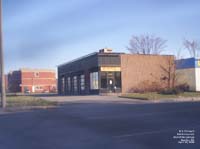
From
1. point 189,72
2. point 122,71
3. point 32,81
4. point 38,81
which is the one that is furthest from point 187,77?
point 38,81

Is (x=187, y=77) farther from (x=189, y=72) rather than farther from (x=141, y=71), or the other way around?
(x=141, y=71)

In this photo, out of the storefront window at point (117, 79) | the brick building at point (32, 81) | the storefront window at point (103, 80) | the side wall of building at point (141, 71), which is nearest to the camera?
the storefront window at point (103, 80)

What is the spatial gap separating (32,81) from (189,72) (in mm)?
64623

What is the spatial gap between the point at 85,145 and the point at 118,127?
3.43 m

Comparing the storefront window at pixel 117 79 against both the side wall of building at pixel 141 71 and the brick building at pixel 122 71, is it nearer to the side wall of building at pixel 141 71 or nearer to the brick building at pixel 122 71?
the brick building at pixel 122 71

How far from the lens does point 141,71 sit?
4844 cm

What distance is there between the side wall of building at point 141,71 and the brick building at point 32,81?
190ft

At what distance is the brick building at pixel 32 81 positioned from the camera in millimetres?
105688

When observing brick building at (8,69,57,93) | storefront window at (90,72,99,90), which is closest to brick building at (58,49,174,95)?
storefront window at (90,72,99,90)

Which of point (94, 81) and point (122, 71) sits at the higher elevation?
point (122, 71)

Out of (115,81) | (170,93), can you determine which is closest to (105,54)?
(115,81)

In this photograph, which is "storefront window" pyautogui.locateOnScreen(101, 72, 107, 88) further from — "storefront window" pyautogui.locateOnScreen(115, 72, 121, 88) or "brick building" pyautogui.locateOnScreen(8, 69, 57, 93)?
"brick building" pyautogui.locateOnScreen(8, 69, 57, 93)

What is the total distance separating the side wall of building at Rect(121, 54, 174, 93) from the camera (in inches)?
1880

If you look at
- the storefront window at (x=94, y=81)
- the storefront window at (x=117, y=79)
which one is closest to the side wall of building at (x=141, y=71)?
the storefront window at (x=117, y=79)
